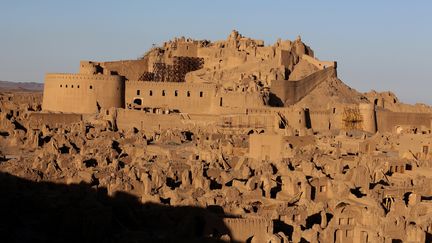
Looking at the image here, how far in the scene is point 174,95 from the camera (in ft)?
175

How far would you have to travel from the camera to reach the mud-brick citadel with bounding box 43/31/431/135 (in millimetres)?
50344

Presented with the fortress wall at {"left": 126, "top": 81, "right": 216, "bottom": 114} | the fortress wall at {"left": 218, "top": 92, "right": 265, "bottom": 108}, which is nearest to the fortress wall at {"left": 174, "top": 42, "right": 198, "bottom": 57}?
the fortress wall at {"left": 126, "top": 81, "right": 216, "bottom": 114}

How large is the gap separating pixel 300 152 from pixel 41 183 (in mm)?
12809

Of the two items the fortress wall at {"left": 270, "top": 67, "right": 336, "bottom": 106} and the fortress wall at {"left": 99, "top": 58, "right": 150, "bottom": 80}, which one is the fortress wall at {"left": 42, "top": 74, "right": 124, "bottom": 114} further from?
the fortress wall at {"left": 270, "top": 67, "right": 336, "bottom": 106}

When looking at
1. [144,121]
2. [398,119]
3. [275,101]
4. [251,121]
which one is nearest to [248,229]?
[251,121]

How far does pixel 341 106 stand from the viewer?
174 feet

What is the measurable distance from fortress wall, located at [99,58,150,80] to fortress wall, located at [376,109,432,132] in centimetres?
1431

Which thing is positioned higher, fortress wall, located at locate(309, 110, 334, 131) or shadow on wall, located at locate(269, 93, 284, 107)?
shadow on wall, located at locate(269, 93, 284, 107)

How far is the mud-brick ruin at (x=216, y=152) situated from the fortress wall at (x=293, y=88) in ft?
0.27

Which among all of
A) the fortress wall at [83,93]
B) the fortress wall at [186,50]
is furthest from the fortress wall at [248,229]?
the fortress wall at [186,50]

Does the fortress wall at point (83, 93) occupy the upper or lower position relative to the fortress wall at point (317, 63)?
lower

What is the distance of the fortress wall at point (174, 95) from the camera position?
5291 cm

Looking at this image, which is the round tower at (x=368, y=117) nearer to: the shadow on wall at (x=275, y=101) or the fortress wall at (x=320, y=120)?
the fortress wall at (x=320, y=120)

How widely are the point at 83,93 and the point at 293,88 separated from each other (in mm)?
11228
